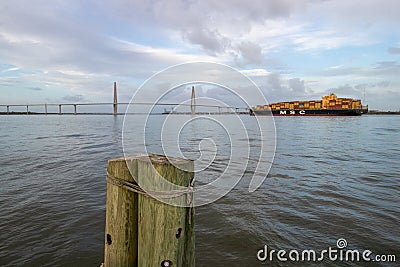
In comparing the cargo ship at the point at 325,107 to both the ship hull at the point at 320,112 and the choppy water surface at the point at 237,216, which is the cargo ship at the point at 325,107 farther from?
the choppy water surface at the point at 237,216

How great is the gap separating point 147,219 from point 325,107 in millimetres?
91753

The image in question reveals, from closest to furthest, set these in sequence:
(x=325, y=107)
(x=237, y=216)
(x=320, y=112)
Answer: (x=237, y=216) → (x=320, y=112) → (x=325, y=107)

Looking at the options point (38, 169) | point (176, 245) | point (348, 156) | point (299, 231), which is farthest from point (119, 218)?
point (348, 156)

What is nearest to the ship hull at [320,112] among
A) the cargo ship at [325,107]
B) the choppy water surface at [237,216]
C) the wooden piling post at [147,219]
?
the cargo ship at [325,107]

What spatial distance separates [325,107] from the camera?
82688 mm

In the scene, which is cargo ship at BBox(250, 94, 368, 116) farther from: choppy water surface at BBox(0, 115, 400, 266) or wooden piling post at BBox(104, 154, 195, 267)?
wooden piling post at BBox(104, 154, 195, 267)

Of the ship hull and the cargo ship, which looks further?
the cargo ship

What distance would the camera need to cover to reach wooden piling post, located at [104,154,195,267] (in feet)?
6.21

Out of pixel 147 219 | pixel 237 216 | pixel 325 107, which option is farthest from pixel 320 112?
pixel 147 219

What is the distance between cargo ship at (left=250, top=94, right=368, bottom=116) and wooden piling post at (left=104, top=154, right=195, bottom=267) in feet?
250

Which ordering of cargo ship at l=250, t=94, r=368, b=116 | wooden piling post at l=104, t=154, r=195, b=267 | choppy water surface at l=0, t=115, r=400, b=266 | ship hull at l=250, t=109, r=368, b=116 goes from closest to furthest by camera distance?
1. wooden piling post at l=104, t=154, r=195, b=267
2. choppy water surface at l=0, t=115, r=400, b=266
3. ship hull at l=250, t=109, r=368, b=116
4. cargo ship at l=250, t=94, r=368, b=116

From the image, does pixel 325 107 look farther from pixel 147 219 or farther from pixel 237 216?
pixel 147 219

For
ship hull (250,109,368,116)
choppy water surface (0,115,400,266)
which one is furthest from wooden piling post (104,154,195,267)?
ship hull (250,109,368,116)

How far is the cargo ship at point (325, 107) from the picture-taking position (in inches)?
3083
